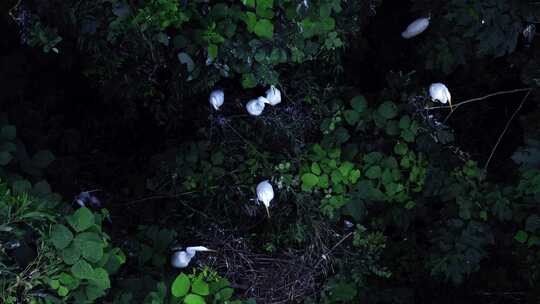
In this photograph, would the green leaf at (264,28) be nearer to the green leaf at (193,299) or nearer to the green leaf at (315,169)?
the green leaf at (315,169)

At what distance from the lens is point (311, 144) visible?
269cm

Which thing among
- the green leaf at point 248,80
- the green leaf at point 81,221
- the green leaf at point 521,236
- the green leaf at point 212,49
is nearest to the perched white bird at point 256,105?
the green leaf at point 248,80

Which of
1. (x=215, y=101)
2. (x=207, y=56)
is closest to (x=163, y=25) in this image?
Answer: (x=207, y=56)

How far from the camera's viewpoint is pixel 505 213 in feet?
8.17

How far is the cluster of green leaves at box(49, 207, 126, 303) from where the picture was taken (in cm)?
157

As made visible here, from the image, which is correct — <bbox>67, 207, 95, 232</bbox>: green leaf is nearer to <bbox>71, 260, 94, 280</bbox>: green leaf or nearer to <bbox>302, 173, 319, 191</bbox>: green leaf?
<bbox>71, 260, 94, 280</bbox>: green leaf

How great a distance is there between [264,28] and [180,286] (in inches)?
34.8

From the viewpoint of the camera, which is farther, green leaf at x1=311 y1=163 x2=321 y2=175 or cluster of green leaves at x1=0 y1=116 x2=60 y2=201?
green leaf at x1=311 y1=163 x2=321 y2=175

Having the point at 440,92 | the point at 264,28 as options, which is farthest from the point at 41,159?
the point at 440,92

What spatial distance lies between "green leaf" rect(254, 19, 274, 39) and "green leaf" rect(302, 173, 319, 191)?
2.58 ft

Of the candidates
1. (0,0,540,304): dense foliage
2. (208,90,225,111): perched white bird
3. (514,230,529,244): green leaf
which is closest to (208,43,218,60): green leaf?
(0,0,540,304): dense foliage

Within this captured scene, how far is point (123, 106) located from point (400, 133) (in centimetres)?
119

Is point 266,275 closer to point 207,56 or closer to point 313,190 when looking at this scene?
point 313,190

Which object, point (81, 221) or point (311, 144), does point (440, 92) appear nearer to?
point (311, 144)
